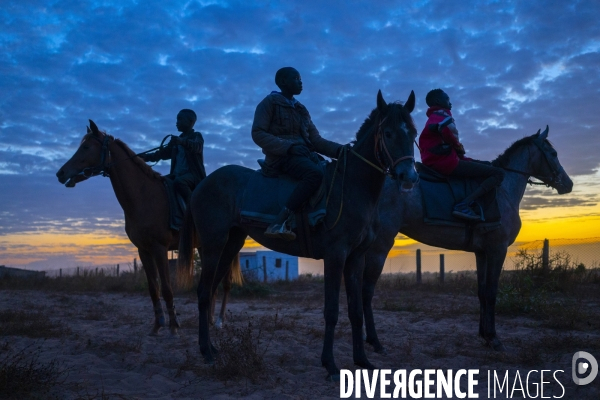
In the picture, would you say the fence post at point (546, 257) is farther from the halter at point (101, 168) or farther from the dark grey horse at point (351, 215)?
the halter at point (101, 168)

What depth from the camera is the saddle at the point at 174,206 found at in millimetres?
7895

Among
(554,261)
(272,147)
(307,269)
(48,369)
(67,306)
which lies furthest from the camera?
(307,269)

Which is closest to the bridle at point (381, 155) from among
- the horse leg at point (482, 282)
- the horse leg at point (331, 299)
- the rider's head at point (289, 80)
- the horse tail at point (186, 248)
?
the horse leg at point (331, 299)

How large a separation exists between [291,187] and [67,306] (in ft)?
31.1

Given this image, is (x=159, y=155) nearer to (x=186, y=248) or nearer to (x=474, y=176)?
(x=186, y=248)

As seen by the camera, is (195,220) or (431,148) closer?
(195,220)

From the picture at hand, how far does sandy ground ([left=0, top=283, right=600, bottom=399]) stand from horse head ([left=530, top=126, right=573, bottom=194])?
2.42 m

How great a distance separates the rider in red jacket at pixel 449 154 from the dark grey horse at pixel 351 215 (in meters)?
1.94

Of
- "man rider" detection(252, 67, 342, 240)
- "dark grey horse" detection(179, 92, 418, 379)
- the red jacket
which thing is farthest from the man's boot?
the red jacket

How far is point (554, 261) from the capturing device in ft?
47.7

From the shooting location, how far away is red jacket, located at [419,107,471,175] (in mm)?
6770

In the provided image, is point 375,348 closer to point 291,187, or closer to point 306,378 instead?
point 306,378

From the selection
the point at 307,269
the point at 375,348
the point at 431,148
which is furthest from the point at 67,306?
the point at 307,269

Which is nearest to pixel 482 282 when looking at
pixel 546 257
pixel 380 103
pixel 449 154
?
pixel 449 154
